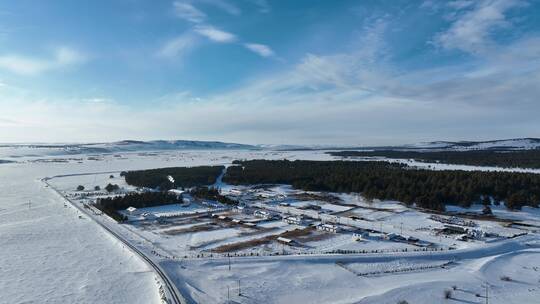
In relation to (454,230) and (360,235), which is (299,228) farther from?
(454,230)

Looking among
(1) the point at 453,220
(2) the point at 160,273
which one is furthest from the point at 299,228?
(2) the point at 160,273

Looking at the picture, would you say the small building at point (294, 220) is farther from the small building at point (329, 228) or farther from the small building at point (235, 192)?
the small building at point (235, 192)

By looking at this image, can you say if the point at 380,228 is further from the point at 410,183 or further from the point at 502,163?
the point at 502,163

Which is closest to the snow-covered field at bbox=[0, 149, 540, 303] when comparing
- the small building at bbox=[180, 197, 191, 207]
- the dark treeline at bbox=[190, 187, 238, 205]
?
the small building at bbox=[180, 197, 191, 207]

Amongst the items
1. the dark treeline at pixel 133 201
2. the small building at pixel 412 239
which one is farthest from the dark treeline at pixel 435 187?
the dark treeline at pixel 133 201

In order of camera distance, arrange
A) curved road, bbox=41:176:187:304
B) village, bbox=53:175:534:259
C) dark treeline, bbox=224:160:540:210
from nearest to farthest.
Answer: curved road, bbox=41:176:187:304 < village, bbox=53:175:534:259 < dark treeline, bbox=224:160:540:210

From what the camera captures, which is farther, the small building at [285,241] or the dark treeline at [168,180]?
the dark treeline at [168,180]

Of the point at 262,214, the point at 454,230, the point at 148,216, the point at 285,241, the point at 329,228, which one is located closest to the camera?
the point at 285,241

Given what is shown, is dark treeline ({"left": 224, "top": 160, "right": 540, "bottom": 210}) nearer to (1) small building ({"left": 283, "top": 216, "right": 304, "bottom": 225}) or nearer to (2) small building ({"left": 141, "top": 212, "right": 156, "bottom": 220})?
(1) small building ({"left": 283, "top": 216, "right": 304, "bottom": 225})
